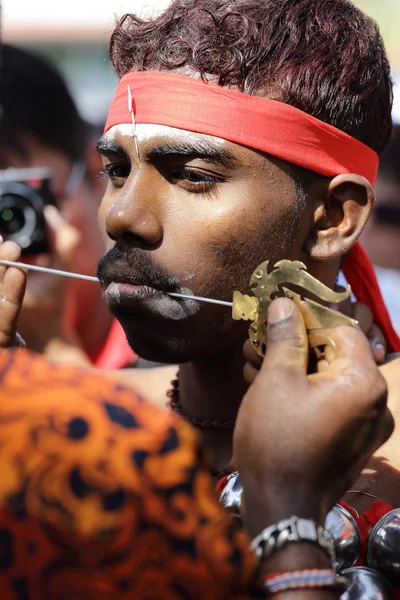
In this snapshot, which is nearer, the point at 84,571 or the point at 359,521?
the point at 84,571

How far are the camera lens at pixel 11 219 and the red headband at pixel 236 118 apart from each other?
4.58ft

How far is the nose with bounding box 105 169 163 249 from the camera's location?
2461mm

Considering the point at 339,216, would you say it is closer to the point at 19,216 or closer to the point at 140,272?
the point at 140,272

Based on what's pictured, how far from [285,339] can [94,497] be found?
1.96ft

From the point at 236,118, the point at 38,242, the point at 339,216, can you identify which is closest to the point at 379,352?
the point at 339,216

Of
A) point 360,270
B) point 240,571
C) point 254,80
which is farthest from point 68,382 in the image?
point 360,270

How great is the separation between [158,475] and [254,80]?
1.53m

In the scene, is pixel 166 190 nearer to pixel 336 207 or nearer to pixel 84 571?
pixel 336 207

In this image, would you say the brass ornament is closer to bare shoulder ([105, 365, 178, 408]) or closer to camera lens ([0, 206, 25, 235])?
bare shoulder ([105, 365, 178, 408])

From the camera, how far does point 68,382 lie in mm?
1423

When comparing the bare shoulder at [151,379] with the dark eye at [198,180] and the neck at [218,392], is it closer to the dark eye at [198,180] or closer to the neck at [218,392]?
the neck at [218,392]

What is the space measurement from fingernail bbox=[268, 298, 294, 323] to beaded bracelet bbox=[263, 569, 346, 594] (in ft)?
1.62

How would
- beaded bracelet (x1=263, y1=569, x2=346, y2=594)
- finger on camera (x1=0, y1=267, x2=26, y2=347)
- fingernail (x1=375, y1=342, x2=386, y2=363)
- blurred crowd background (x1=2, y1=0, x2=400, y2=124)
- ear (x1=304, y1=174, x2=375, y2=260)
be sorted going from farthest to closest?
blurred crowd background (x1=2, y1=0, x2=400, y2=124), fingernail (x1=375, y1=342, x2=386, y2=363), finger on camera (x1=0, y1=267, x2=26, y2=347), ear (x1=304, y1=174, x2=375, y2=260), beaded bracelet (x1=263, y1=569, x2=346, y2=594)

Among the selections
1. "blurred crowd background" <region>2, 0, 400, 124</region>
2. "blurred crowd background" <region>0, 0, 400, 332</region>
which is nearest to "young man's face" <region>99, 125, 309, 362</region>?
"blurred crowd background" <region>0, 0, 400, 332</region>
